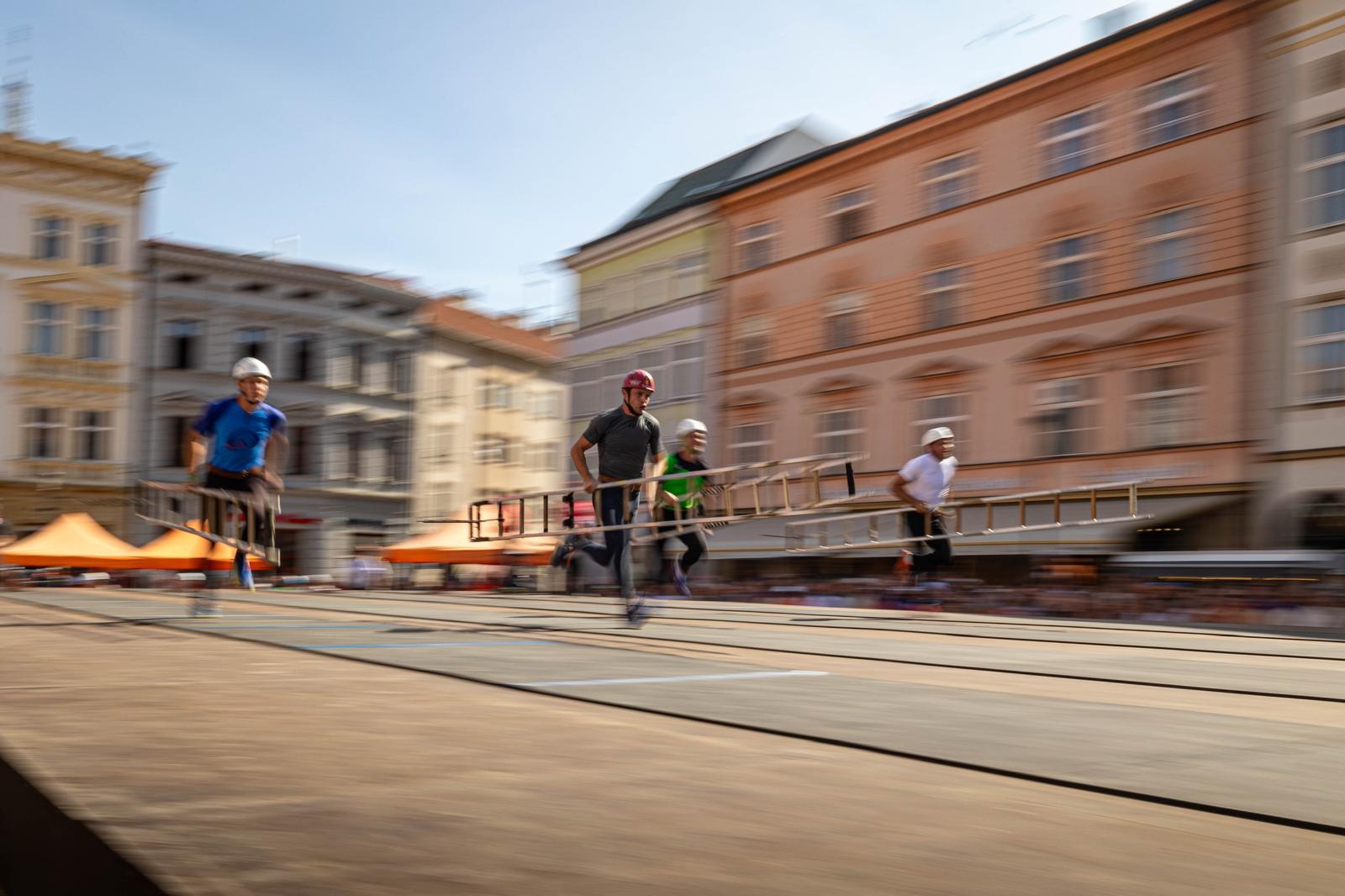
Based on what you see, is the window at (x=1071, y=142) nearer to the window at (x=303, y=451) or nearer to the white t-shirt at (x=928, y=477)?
the white t-shirt at (x=928, y=477)

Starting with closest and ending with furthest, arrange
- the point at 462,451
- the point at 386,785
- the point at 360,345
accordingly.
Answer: the point at 386,785
the point at 360,345
the point at 462,451

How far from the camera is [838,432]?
35312 millimetres

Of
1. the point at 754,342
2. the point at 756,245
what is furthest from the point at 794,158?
the point at 754,342

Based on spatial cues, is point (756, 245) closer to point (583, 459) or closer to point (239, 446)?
Answer: point (583, 459)

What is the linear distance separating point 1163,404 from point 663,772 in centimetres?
2610

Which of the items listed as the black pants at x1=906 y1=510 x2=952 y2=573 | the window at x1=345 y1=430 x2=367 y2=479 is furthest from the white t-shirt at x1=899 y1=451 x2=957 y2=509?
the window at x1=345 y1=430 x2=367 y2=479

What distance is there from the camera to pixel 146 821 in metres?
1.94

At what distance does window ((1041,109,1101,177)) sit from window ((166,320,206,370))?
104ft

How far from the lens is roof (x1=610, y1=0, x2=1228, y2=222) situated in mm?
26953

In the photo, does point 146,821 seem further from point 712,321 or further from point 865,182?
point 712,321

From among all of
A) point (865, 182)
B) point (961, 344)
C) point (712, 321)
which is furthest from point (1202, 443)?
point (712, 321)

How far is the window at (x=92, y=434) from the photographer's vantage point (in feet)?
146

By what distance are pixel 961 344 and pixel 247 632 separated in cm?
2682

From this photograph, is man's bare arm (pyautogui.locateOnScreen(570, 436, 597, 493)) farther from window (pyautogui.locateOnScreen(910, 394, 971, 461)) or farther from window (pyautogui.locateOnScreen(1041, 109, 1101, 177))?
window (pyautogui.locateOnScreen(910, 394, 971, 461))
